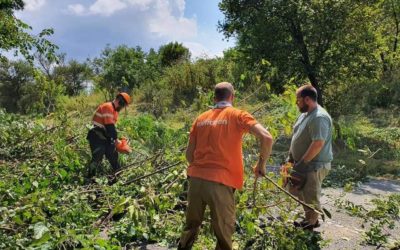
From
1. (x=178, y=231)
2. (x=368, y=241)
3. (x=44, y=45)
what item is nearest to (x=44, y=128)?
(x=44, y=45)

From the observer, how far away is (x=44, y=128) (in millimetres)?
9422

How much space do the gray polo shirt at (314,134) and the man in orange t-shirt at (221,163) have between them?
108 centimetres

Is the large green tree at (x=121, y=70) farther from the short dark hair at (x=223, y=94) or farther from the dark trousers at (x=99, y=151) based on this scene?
the short dark hair at (x=223, y=94)

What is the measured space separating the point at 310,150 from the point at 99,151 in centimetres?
369

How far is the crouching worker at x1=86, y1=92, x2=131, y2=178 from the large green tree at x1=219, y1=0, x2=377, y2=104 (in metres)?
8.06

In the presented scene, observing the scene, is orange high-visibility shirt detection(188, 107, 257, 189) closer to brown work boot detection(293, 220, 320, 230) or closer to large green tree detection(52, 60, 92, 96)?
brown work boot detection(293, 220, 320, 230)

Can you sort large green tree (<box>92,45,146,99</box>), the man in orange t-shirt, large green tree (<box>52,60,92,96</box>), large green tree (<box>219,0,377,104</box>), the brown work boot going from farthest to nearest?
large green tree (<box>52,60,92,96</box>) < large green tree (<box>92,45,146,99</box>) < large green tree (<box>219,0,377,104</box>) < the brown work boot < the man in orange t-shirt

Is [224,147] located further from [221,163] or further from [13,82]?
[13,82]

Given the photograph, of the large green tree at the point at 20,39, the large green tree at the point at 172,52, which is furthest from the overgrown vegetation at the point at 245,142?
the large green tree at the point at 172,52

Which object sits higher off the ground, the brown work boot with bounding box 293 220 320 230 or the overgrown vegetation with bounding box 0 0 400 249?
the overgrown vegetation with bounding box 0 0 400 249

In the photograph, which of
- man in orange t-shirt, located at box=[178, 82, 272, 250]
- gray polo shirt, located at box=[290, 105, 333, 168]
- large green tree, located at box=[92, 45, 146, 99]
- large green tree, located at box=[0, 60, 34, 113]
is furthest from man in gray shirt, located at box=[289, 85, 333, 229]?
large green tree, located at box=[0, 60, 34, 113]

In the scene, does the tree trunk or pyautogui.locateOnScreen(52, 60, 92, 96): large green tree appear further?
pyautogui.locateOnScreen(52, 60, 92, 96): large green tree

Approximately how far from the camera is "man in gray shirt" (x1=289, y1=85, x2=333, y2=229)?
200 inches

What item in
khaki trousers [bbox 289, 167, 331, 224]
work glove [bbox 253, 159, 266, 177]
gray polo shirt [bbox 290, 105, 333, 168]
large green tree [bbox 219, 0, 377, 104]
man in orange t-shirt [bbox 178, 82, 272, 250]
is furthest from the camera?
large green tree [bbox 219, 0, 377, 104]
